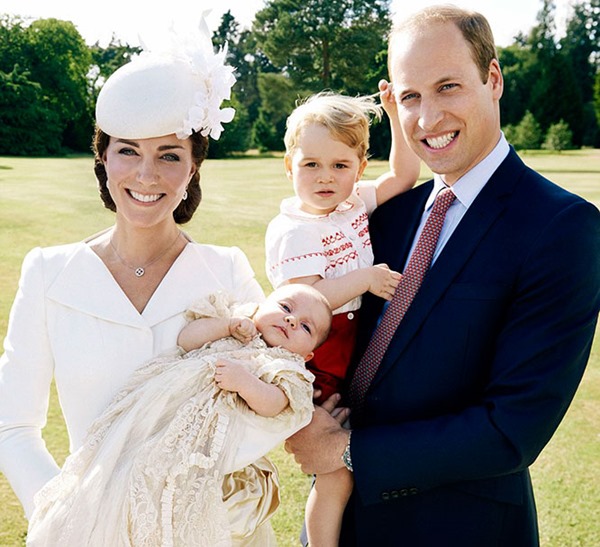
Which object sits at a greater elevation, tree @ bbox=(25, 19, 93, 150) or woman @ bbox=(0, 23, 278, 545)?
woman @ bbox=(0, 23, 278, 545)

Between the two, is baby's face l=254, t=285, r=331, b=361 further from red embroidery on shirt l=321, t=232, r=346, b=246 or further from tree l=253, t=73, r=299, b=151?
tree l=253, t=73, r=299, b=151

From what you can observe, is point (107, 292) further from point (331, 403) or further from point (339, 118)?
point (339, 118)

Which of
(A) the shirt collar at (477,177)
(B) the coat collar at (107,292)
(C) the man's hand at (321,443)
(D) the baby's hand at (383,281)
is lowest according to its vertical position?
(C) the man's hand at (321,443)

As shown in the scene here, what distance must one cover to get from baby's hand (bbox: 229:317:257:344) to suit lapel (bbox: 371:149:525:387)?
516 mm

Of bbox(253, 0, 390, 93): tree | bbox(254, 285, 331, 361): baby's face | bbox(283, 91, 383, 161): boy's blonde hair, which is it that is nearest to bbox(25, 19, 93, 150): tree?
bbox(253, 0, 390, 93): tree

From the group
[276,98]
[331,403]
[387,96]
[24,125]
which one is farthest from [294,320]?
[276,98]

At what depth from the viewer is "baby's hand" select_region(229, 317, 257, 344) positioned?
265 cm

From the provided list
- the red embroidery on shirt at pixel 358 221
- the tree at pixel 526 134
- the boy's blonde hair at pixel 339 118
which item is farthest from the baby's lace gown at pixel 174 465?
the tree at pixel 526 134

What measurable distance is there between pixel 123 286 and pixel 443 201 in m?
1.26

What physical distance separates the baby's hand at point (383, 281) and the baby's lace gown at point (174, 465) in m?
0.42

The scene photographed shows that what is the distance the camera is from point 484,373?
2.46 m

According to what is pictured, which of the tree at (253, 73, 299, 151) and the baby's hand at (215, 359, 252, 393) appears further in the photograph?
the tree at (253, 73, 299, 151)

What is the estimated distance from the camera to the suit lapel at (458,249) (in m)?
2.47

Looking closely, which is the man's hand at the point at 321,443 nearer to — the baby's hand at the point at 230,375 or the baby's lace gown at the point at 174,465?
the baby's lace gown at the point at 174,465
